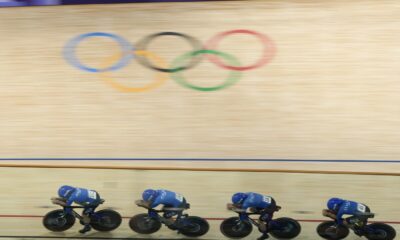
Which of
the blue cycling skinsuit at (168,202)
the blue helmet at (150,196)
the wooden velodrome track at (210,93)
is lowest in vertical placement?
the blue cycling skinsuit at (168,202)

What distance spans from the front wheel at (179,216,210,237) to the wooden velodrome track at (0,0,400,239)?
3.84ft

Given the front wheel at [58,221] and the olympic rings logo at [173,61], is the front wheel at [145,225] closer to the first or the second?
the front wheel at [58,221]

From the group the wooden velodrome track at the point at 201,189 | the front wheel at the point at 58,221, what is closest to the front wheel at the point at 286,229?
the wooden velodrome track at the point at 201,189

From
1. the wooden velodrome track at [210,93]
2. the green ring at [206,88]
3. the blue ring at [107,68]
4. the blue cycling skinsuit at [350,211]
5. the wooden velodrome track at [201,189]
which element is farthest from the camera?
the blue ring at [107,68]

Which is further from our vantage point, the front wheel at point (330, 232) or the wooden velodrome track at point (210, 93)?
the wooden velodrome track at point (210, 93)

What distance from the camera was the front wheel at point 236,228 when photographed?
9.01ft

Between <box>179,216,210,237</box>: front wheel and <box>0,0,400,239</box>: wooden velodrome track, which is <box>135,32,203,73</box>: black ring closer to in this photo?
<box>0,0,400,239</box>: wooden velodrome track

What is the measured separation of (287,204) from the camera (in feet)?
10.4

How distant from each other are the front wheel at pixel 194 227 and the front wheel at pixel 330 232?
0.74 m

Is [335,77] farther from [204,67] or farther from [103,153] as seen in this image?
[103,153]

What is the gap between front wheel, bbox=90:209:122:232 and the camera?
2791 mm

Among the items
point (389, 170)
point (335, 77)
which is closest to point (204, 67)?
point (335, 77)

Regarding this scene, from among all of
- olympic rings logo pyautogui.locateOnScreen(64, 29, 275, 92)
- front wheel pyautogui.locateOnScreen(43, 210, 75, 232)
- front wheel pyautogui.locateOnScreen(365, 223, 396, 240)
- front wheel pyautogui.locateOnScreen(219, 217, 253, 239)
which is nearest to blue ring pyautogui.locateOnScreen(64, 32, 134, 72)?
olympic rings logo pyautogui.locateOnScreen(64, 29, 275, 92)

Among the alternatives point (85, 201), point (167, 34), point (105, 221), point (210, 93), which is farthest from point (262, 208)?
point (167, 34)
